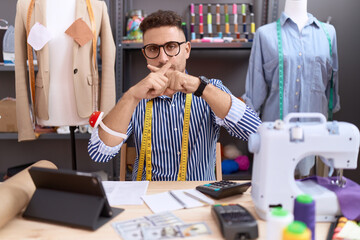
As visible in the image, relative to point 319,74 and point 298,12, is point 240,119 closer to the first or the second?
point 319,74

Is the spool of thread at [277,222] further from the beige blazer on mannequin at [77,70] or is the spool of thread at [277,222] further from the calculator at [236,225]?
the beige blazer on mannequin at [77,70]

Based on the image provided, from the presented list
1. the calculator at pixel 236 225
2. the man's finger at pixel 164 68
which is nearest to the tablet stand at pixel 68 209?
the calculator at pixel 236 225

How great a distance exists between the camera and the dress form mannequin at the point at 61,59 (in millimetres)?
2498

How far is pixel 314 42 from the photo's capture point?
2.69 metres

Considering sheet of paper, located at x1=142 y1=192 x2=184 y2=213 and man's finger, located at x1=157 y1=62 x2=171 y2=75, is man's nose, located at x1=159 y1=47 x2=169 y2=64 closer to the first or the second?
man's finger, located at x1=157 y1=62 x2=171 y2=75

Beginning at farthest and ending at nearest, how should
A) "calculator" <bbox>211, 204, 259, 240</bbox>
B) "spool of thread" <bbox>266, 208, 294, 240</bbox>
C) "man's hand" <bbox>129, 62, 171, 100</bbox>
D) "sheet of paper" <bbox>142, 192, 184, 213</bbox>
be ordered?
"man's hand" <bbox>129, 62, 171, 100</bbox> → "sheet of paper" <bbox>142, 192, 184, 213</bbox> → "calculator" <bbox>211, 204, 259, 240</bbox> → "spool of thread" <bbox>266, 208, 294, 240</bbox>

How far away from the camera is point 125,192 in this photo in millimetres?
1396

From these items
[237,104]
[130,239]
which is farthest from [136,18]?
[130,239]

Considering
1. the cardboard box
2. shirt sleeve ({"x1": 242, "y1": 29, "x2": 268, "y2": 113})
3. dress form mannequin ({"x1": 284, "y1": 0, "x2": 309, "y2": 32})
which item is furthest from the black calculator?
the cardboard box

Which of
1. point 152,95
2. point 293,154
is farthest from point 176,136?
point 293,154

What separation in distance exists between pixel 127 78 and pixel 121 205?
2463mm

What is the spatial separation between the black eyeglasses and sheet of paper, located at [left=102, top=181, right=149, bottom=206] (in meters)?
0.71

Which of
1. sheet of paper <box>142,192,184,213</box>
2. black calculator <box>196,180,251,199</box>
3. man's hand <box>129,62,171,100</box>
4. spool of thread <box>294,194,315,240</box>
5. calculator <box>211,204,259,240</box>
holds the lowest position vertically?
sheet of paper <box>142,192,184,213</box>

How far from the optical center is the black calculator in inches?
52.1
